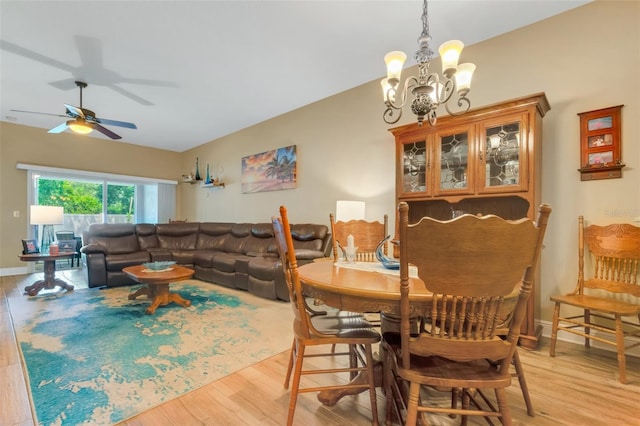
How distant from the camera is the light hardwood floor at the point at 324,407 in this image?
57.3 inches

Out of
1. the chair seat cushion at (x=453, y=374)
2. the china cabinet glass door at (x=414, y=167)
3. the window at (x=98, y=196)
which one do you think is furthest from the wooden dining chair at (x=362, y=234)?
the window at (x=98, y=196)

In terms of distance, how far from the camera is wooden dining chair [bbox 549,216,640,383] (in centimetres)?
201

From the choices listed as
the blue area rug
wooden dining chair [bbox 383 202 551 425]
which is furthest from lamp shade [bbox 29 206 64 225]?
wooden dining chair [bbox 383 202 551 425]

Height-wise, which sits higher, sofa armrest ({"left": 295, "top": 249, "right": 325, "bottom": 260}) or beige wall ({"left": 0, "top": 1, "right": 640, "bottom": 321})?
beige wall ({"left": 0, "top": 1, "right": 640, "bottom": 321})

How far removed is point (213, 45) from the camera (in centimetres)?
291

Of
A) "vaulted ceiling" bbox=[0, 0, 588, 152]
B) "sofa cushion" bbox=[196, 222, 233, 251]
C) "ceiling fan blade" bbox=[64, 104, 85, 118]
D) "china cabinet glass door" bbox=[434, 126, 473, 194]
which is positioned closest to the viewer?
"vaulted ceiling" bbox=[0, 0, 588, 152]

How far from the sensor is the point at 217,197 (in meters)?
6.41

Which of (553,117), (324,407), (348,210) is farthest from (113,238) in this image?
(553,117)

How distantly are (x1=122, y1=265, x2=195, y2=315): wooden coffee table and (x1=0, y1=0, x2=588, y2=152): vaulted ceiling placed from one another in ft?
7.99

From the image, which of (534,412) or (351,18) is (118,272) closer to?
(351,18)

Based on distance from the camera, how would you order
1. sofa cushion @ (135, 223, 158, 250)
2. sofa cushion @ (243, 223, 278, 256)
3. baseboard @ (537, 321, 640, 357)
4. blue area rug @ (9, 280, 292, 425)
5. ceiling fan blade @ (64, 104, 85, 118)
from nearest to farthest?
blue area rug @ (9, 280, 292, 425) → baseboard @ (537, 321, 640, 357) → ceiling fan blade @ (64, 104, 85, 118) → sofa cushion @ (243, 223, 278, 256) → sofa cushion @ (135, 223, 158, 250)

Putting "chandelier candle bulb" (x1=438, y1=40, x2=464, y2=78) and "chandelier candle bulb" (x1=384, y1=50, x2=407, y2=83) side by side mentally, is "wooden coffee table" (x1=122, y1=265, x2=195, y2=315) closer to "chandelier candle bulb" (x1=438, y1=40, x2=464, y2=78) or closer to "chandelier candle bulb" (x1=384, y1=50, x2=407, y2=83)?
"chandelier candle bulb" (x1=384, y1=50, x2=407, y2=83)

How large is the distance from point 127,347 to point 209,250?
3.16 metres

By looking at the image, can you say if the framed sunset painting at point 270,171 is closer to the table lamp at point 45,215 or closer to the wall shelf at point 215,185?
the wall shelf at point 215,185
